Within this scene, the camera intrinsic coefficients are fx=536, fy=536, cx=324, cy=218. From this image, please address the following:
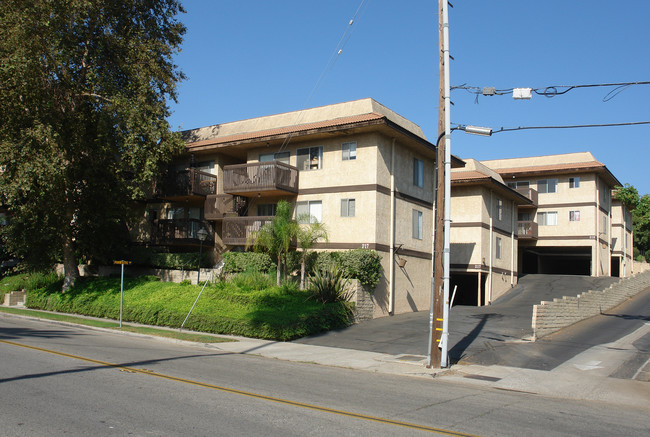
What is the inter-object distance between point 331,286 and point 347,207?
4.41 m

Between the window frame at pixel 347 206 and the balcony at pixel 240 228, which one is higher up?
the window frame at pixel 347 206

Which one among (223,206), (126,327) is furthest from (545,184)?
(126,327)

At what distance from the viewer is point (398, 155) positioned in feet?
85.0

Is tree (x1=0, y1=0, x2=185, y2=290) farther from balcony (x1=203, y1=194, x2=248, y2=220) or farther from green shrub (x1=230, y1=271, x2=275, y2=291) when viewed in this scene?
green shrub (x1=230, y1=271, x2=275, y2=291)

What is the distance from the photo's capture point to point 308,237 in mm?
23016

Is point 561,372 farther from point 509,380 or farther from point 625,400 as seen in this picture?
point 625,400

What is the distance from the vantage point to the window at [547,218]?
4144cm

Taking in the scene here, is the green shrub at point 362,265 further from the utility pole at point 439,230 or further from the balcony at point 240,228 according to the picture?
the utility pole at point 439,230

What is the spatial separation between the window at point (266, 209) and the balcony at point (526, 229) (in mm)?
21525

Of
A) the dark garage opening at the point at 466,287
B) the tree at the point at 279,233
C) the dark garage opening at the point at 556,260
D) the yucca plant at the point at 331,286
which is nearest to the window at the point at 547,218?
the dark garage opening at the point at 556,260

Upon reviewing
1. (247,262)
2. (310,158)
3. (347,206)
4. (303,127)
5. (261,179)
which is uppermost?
(303,127)

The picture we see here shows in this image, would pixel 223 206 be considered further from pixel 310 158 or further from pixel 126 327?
pixel 126 327

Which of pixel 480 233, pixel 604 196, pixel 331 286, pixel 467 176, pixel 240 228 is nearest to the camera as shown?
pixel 331 286

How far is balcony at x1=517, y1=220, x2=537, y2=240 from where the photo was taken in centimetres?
4038
